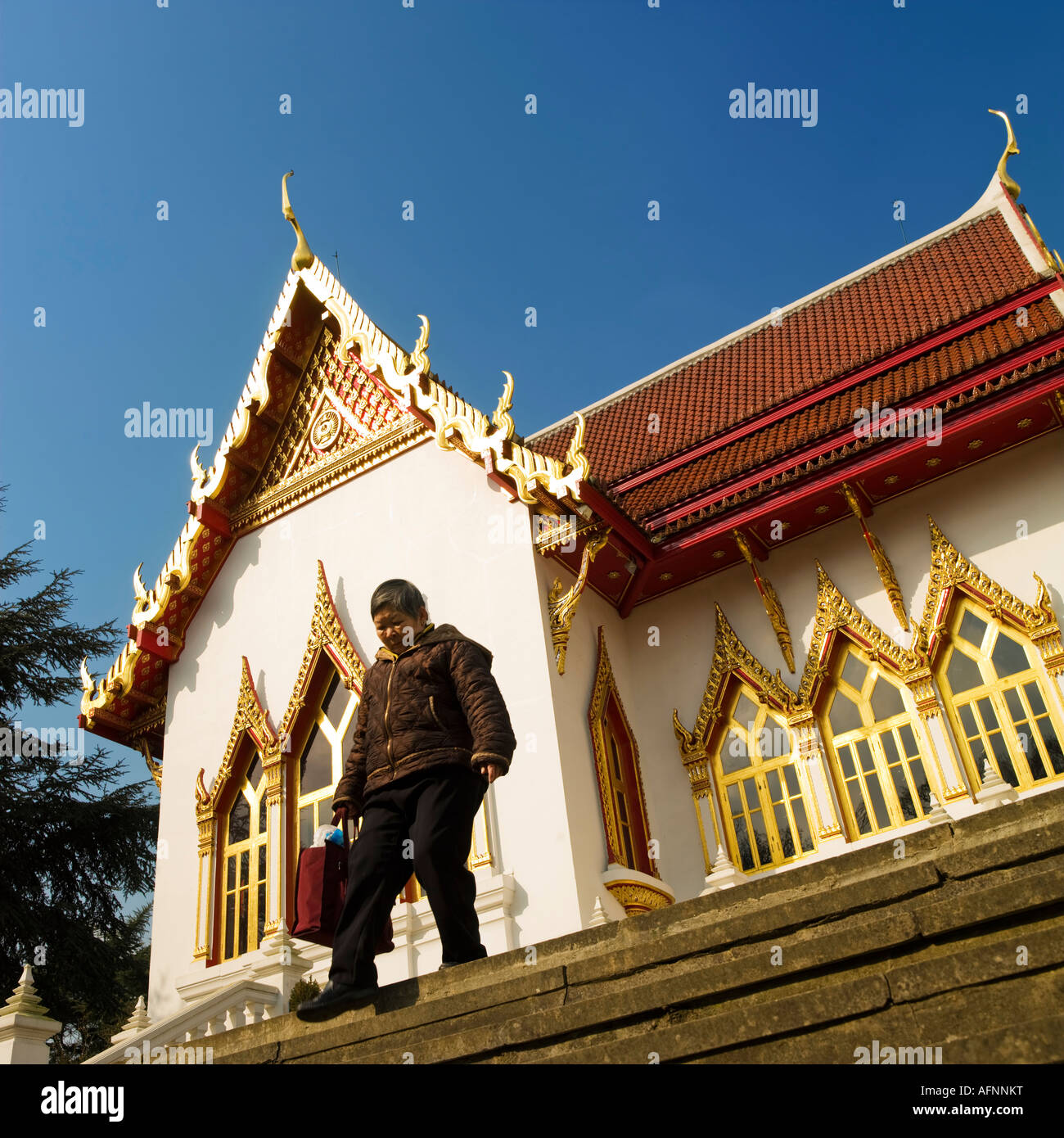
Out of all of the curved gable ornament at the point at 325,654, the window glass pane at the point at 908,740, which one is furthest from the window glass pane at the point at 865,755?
the curved gable ornament at the point at 325,654

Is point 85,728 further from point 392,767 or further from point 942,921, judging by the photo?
point 942,921

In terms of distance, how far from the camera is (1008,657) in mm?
7500

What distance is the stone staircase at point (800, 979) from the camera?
2.57 metres

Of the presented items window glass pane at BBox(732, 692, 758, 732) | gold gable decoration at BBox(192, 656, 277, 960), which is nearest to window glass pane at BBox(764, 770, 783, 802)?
Result: window glass pane at BBox(732, 692, 758, 732)

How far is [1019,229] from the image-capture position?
33.7ft

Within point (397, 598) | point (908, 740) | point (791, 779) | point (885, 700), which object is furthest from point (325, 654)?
point (397, 598)

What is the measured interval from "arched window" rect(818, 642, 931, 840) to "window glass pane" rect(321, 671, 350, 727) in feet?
11.3

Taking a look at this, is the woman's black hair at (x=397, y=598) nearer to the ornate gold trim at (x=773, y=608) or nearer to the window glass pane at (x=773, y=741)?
the ornate gold trim at (x=773, y=608)

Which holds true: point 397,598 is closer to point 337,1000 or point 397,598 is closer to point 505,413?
point 337,1000

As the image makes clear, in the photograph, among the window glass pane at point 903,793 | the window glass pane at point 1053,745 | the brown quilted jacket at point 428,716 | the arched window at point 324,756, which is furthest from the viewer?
the arched window at point 324,756

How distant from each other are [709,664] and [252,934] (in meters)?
3.79

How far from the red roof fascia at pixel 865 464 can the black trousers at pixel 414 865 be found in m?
4.43

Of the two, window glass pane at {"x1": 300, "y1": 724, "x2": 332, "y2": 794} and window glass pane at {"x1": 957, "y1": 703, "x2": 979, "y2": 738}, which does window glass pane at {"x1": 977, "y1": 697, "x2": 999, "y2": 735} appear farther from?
window glass pane at {"x1": 300, "y1": 724, "x2": 332, "y2": 794}
